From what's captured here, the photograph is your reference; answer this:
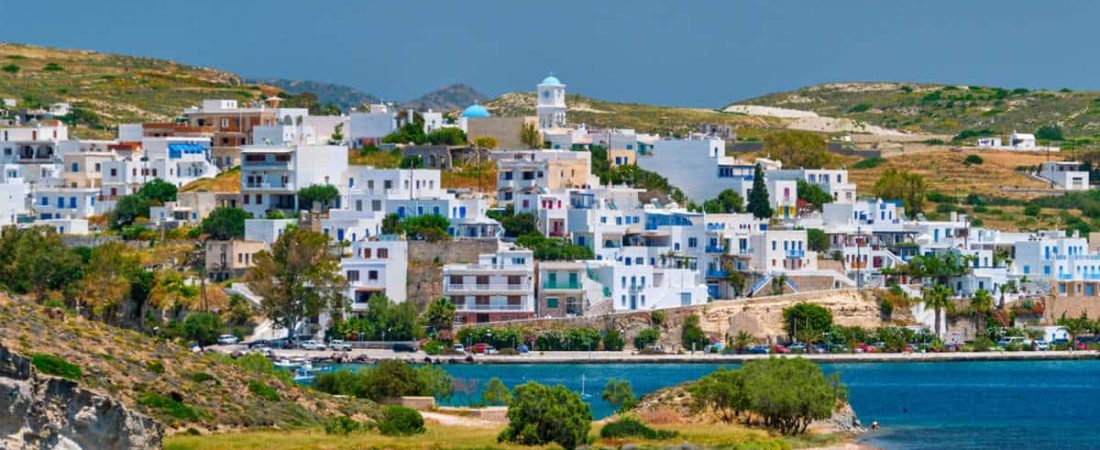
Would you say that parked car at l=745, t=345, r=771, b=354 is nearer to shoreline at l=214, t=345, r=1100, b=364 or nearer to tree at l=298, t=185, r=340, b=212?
shoreline at l=214, t=345, r=1100, b=364

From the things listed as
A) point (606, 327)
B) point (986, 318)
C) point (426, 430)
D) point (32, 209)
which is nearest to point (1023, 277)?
point (986, 318)

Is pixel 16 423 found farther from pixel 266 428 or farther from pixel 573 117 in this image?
pixel 573 117

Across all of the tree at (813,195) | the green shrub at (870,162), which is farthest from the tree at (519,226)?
the green shrub at (870,162)

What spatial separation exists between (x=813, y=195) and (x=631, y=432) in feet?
154

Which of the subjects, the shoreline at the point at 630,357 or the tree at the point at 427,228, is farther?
the tree at the point at 427,228

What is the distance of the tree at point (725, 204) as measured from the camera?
9625 cm

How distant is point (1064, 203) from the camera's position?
370 feet

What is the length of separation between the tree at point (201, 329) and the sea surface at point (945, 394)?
776 centimetres

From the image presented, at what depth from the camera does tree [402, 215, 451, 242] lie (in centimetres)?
8812

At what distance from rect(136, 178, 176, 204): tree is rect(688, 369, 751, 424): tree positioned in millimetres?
39909

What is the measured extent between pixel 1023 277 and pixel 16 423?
61.1 metres

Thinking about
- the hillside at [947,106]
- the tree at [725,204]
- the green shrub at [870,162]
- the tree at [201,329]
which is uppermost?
the hillside at [947,106]

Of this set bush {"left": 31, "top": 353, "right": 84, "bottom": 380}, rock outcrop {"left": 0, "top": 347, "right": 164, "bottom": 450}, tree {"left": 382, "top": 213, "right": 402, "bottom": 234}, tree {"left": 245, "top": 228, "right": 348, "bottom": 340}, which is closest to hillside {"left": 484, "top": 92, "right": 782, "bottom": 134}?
tree {"left": 382, "top": 213, "right": 402, "bottom": 234}

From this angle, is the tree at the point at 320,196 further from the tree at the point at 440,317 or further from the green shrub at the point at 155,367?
the green shrub at the point at 155,367
